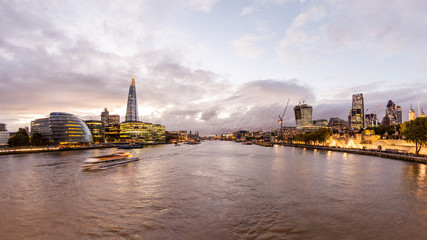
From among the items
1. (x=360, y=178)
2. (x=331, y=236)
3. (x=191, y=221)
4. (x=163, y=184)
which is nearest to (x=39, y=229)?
(x=191, y=221)

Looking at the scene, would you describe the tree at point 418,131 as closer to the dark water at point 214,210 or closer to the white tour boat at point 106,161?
the dark water at point 214,210

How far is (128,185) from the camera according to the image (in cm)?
2930

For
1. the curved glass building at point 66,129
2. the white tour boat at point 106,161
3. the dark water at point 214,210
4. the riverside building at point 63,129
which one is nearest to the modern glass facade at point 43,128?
the riverside building at point 63,129

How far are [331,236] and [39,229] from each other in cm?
2026

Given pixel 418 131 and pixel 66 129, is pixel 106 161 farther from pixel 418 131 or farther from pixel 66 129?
pixel 66 129

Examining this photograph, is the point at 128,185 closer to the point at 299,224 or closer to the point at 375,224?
the point at 299,224

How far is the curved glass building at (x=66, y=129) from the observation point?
140m

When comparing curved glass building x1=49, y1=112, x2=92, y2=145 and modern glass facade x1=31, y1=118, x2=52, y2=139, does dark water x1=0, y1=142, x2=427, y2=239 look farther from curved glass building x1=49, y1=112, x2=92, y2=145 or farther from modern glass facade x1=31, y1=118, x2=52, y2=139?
modern glass facade x1=31, y1=118, x2=52, y2=139

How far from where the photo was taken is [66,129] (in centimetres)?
14188

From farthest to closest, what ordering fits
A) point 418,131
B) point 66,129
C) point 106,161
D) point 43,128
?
point 43,128 < point 66,129 < point 418,131 < point 106,161

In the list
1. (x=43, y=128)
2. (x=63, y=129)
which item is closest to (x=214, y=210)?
(x=63, y=129)

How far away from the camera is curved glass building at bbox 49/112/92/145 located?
458ft

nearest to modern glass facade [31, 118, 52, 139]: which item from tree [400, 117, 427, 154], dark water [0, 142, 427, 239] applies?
dark water [0, 142, 427, 239]

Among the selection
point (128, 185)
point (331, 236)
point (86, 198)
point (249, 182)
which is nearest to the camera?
point (331, 236)
